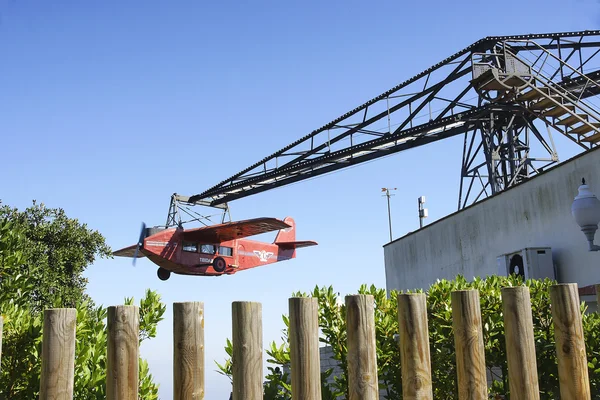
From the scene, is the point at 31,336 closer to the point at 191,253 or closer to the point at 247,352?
the point at 247,352

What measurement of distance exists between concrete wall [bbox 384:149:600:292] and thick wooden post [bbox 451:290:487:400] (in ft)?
26.7

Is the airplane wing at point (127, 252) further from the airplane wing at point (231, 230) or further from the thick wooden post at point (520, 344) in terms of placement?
the thick wooden post at point (520, 344)

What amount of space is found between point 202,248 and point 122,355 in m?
24.1

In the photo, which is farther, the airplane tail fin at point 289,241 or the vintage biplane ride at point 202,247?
the airplane tail fin at point 289,241

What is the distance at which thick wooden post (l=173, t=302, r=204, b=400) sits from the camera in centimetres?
345

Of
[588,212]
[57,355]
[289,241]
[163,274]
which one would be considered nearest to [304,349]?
[57,355]

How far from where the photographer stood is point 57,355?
3.45 meters

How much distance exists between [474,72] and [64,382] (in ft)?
61.9

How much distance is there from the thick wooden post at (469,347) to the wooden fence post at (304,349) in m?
1.01

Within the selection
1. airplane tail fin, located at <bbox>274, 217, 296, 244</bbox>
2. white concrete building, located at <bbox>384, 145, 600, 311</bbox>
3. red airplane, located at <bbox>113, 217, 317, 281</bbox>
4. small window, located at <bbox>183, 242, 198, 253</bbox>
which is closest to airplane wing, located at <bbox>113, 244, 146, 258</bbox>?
red airplane, located at <bbox>113, 217, 317, 281</bbox>

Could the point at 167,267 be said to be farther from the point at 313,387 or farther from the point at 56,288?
the point at 313,387

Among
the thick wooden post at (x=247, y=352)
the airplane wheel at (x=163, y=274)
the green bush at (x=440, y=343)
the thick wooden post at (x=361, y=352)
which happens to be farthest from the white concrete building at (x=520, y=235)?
the airplane wheel at (x=163, y=274)

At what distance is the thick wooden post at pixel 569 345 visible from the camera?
4.21m

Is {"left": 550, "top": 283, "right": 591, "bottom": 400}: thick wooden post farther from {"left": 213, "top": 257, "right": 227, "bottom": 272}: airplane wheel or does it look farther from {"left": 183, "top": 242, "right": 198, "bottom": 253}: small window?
{"left": 213, "top": 257, "right": 227, "bottom": 272}: airplane wheel
